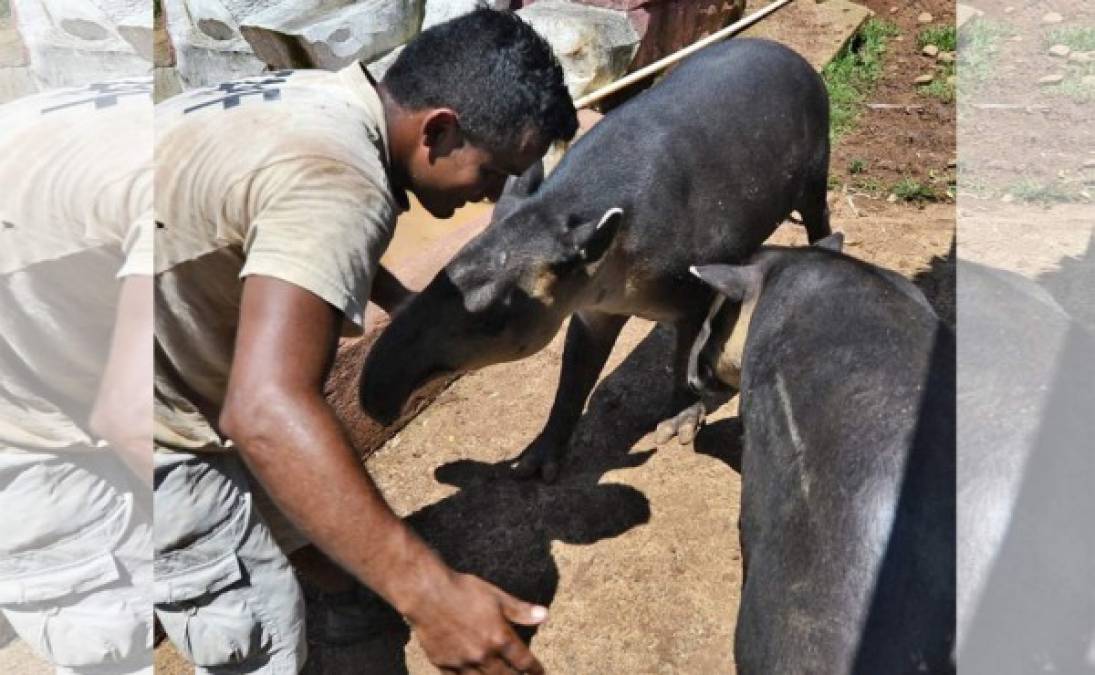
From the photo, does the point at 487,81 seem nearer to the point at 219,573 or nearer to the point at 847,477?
the point at 847,477

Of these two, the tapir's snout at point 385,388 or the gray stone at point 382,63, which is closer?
the tapir's snout at point 385,388

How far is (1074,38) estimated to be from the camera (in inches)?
328

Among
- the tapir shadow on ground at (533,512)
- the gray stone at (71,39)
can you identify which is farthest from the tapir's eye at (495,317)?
the gray stone at (71,39)

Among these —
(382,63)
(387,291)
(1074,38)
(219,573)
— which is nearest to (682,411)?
(387,291)

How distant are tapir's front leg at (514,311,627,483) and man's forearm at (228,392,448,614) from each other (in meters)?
2.79

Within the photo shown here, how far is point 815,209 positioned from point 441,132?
347 cm

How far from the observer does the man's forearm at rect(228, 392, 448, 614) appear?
80.4 inches

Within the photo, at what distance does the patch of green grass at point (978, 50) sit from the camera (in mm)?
8180

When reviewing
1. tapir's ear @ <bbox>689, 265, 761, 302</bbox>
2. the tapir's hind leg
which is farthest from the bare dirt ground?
tapir's ear @ <bbox>689, 265, 761, 302</bbox>

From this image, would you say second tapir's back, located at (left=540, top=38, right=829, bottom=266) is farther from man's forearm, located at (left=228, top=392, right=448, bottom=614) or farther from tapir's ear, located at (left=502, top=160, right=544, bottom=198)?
man's forearm, located at (left=228, top=392, right=448, bottom=614)

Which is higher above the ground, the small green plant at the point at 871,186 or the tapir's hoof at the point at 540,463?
the tapir's hoof at the point at 540,463

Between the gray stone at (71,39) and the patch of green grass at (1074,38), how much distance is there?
6666 mm

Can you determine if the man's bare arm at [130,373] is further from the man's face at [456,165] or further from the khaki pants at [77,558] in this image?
the man's face at [456,165]

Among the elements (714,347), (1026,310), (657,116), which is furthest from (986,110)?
(1026,310)
